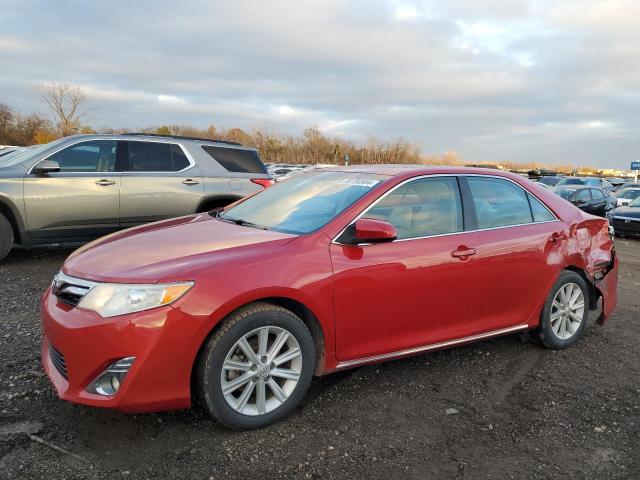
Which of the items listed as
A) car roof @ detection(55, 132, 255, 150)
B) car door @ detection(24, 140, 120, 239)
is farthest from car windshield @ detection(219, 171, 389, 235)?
car roof @ detection(55, 132, 255, 150)

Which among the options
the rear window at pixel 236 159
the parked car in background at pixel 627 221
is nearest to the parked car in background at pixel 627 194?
the parked car in background at pixel 627 221

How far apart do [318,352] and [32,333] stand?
2709 mm

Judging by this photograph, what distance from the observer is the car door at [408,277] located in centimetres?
332

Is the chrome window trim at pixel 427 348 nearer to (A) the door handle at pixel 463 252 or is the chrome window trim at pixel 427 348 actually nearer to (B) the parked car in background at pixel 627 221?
(A) the door handle at pixel 463 252

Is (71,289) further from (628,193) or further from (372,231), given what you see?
(628,193)

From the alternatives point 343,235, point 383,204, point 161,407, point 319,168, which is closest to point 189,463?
point 161,407

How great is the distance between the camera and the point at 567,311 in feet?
15.1

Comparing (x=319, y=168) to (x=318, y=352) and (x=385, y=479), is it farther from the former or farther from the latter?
(x=385, y=479)

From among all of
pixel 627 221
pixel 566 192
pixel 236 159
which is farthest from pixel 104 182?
pixel 566 192

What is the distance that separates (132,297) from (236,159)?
5841 mm

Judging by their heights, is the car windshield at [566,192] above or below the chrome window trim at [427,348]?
above

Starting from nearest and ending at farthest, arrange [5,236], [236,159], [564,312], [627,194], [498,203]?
[498,203]
[564,312]
[5,236]
[236,159]
[627,194]

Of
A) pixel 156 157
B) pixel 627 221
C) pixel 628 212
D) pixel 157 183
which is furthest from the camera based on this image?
pixel 628 212

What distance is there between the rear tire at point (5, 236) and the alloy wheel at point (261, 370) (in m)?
5.34
